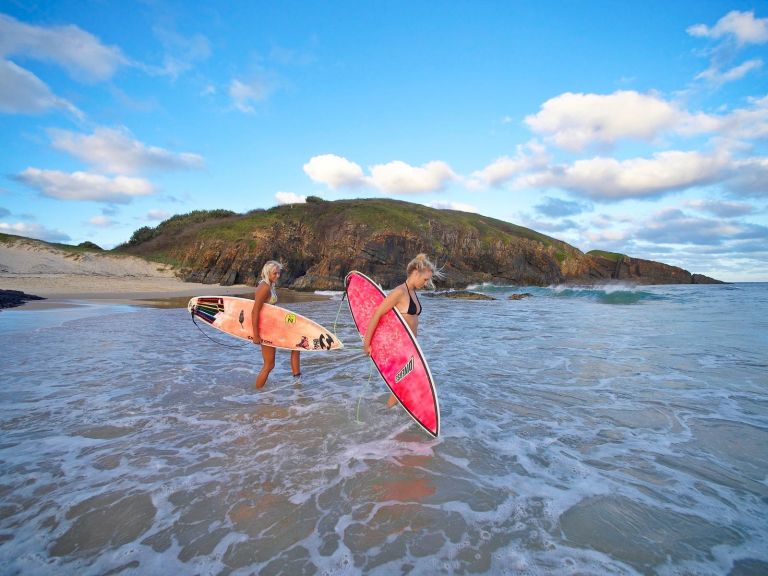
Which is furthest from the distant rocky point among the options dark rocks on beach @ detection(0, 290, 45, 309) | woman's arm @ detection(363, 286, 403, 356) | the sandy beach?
woman's arm @ detection(363, 286, 403, 356)

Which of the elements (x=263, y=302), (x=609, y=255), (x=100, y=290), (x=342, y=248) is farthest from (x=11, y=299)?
(x=609, y=255)

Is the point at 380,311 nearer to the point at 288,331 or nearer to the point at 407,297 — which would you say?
the point at 407,297

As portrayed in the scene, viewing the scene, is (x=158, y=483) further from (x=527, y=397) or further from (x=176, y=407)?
(x=527, y=397)

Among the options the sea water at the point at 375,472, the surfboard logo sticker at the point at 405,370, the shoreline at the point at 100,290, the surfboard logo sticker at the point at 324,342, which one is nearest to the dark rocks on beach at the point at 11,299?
the shoreline at the point at 100,290

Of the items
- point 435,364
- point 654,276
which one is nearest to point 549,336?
point 435,364

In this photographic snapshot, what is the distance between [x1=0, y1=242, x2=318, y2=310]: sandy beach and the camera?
20422 mm

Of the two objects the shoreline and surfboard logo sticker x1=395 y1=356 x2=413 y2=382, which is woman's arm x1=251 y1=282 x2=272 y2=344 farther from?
the shoreline

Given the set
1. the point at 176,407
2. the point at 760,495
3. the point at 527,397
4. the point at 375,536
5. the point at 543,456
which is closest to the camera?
the point at 375,536

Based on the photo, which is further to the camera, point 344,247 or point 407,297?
point 344,247

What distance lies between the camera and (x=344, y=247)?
129ft

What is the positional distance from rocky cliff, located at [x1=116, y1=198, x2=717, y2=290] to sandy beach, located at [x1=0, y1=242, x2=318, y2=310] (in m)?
3.73

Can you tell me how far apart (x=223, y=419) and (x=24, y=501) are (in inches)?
77.2

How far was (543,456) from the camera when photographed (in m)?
3.92

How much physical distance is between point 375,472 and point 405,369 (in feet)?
4.35
